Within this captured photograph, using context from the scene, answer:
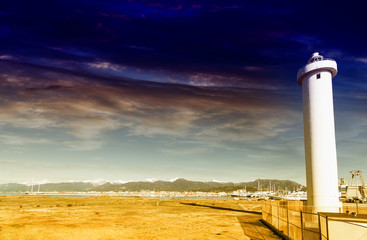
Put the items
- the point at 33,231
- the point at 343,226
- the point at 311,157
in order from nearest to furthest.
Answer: the point at 343,226 → the point at 33,231 → the point at 311,157

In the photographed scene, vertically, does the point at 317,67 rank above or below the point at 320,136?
above

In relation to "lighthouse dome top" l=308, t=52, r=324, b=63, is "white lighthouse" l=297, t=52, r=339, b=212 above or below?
below

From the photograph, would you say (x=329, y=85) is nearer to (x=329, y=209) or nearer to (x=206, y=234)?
(x=329, y=209)

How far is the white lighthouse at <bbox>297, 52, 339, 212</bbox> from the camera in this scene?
26000mm

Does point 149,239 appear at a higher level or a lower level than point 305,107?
lower

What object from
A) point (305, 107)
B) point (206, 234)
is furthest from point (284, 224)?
point (305, 107)

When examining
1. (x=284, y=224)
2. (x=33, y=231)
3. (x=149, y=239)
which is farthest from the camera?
(x=33, y=231)

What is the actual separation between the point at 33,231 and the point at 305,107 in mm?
27414

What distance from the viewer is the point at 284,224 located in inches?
766

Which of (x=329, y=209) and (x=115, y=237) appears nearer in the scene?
(x=115, y=237)

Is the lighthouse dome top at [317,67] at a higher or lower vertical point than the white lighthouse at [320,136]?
A: higher

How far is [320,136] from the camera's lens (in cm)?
2681

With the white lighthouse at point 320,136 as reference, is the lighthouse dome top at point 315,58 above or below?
above

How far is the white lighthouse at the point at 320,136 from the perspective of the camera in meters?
26.0
